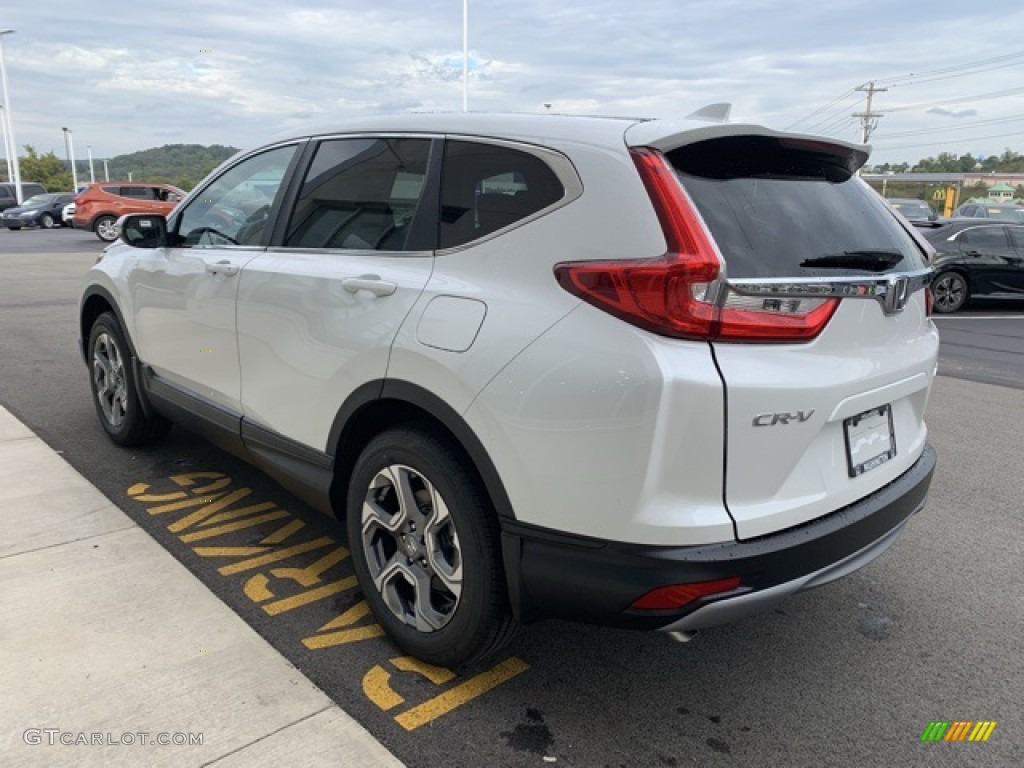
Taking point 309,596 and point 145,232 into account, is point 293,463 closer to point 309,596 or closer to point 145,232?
Answer: point 309,596

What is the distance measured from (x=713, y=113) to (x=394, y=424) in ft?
4.80

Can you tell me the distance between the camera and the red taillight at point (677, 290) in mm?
1988

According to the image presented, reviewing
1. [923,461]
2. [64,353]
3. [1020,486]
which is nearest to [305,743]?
[923,461]

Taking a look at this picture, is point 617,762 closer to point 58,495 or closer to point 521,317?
point 521,317

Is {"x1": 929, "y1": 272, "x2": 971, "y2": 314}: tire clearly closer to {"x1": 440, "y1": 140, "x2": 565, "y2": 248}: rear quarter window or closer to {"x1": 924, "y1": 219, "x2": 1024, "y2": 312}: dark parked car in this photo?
{"x1": 924, "y1": 219, "x2": 1024, "y2": 312}: dark parked car

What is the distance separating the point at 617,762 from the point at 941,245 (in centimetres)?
1287

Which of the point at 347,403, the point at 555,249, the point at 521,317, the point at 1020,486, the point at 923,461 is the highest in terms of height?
the point at 555,249

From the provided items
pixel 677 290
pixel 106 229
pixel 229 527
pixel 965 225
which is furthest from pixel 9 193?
pixel 677 290

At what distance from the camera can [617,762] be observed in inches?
88.7

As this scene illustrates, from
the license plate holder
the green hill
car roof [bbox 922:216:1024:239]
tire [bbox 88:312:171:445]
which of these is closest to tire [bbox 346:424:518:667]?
the license plate holder

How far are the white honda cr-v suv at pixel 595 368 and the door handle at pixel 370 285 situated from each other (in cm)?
1

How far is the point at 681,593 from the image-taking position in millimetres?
2033

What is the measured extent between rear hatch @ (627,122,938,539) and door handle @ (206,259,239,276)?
194 cm

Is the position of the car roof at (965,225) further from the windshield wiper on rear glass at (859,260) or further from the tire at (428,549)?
the tire at (428,549)
